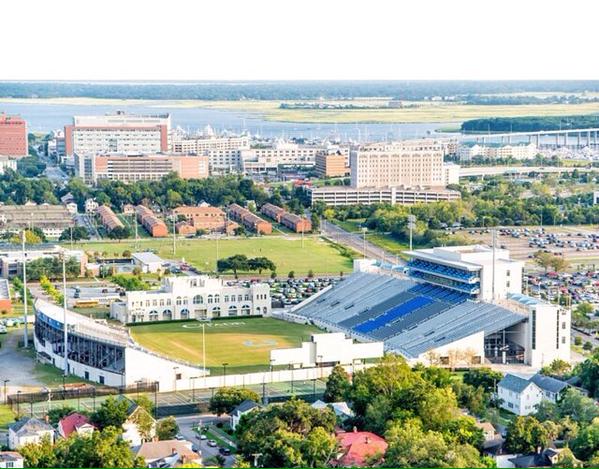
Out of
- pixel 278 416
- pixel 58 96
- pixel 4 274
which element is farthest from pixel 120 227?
pixel 58 96

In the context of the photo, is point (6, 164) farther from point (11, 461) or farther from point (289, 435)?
point (289, 435)

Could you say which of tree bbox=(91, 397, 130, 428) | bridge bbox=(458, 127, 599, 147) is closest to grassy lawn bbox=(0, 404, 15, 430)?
tree bbox=(91, 397, 130, 428)

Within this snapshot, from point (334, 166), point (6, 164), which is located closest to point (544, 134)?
point (334, 166)

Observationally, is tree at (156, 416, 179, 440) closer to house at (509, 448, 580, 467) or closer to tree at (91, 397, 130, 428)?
tree at (91, 397, 130, 428)

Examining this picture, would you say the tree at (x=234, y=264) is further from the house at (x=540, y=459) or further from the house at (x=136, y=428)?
the house at (x=540, y=459)

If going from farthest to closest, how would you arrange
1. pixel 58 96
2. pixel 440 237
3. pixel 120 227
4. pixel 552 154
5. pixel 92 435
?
pixel 58 96
pixel 552 154
pixel 120 227
pixel 440 237
pixel 92 435

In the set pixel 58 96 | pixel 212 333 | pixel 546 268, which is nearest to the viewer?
pixel 212 333

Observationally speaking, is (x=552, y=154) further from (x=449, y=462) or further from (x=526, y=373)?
(x=449, y=462)
